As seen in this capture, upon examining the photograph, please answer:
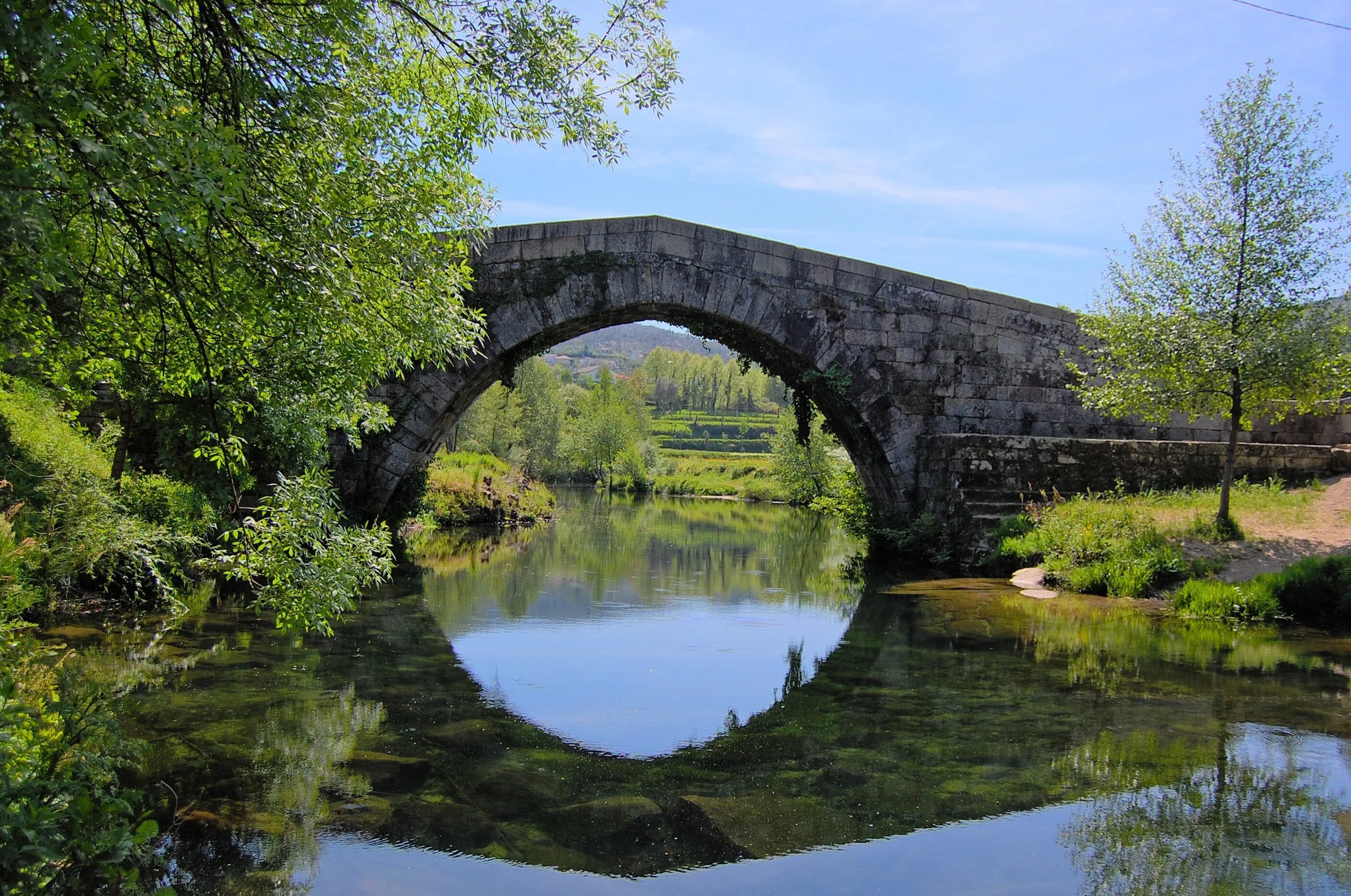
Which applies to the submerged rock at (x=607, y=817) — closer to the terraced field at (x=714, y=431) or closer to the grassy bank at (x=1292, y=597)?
the grassy bank at (x=1292, y=597)

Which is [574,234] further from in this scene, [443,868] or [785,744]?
[443,868]

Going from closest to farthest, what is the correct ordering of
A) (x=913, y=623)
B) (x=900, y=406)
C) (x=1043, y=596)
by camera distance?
(x=913, y=623) < (x=1043, y=596) < (x=900, y=406)

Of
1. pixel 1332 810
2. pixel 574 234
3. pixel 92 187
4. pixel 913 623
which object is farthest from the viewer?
pixel 574 234

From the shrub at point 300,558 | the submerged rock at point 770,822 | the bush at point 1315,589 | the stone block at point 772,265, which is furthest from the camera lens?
the stone block at point 772,265

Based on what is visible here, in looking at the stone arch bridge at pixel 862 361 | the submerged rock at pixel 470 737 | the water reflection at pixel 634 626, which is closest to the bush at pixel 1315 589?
the stone arch bridge at pixel 862 361

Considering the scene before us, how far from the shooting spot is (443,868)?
11.3 feet

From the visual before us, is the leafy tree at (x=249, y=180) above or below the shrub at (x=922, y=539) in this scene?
above

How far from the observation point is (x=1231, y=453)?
404 inches

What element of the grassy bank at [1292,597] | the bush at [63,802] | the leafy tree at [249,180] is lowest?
the bush at [63,802]

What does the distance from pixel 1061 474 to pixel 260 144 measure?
1069cm

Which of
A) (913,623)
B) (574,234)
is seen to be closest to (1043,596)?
(913,623)

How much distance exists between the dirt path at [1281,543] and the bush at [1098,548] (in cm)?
42

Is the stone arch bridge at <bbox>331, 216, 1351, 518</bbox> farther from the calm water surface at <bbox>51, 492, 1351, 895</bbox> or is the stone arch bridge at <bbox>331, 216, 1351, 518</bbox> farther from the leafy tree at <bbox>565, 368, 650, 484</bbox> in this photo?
the leafy tree at <bbox>565, 368, 650, 484</bbox>

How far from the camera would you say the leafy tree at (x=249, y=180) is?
2.71m
